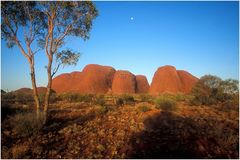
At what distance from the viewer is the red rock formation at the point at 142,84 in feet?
221

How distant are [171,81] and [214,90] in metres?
37.3

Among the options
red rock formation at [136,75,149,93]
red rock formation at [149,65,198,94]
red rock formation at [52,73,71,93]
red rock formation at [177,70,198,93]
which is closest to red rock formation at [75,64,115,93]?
red rock formation at [52,73,71,93]

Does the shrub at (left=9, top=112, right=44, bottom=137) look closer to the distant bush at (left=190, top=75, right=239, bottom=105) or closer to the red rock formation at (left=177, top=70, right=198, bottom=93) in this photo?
the distant bush at (left=190, top=75, right=239, bottom=105)

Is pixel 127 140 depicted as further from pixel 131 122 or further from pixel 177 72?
pixel 177 72

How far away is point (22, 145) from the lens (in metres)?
5.38

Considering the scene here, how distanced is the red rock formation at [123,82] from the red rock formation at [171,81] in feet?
26.3

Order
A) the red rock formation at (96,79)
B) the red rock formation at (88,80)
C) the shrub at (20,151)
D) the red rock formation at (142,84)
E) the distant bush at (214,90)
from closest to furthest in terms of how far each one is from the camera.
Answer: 1. the shrub at (20,151)
2. the distant bush at (214,90)
3. the red rock formation at (96,79)
4. the red rock formation at (88,80)
5. the red rock formation at (142,84)

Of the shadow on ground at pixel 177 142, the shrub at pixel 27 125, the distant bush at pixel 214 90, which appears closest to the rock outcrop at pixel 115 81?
the distant bush at pixel 214 90

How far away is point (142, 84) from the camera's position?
70438mm

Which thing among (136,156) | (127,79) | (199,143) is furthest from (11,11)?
(127,79)

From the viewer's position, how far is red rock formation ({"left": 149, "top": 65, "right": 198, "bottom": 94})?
5294 cm

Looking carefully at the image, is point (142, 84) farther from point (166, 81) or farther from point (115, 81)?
point (166, 81)

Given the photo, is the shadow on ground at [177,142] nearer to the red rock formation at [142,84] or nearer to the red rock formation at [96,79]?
the red rock formation at [96,79]

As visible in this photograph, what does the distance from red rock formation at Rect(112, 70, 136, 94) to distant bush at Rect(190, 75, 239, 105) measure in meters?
40.1
